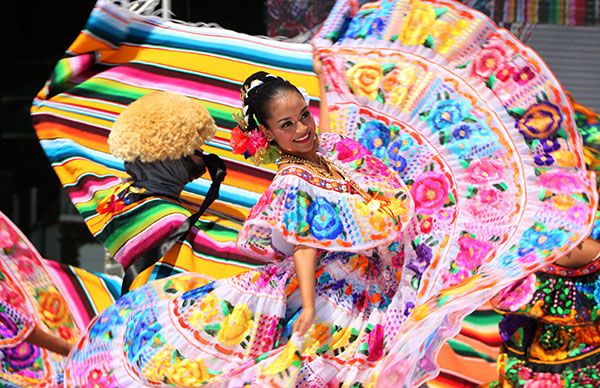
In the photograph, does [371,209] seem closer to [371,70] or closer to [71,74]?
[371,70]

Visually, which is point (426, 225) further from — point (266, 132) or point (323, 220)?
point (266, 132)

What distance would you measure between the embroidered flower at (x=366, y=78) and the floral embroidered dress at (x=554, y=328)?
79 centimetres

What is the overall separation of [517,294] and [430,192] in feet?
1.34

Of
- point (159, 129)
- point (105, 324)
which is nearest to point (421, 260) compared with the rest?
point (105, 324)

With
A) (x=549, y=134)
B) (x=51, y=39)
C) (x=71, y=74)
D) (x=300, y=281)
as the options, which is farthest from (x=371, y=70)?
(x=51, y=39)

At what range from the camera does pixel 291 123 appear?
2.56m

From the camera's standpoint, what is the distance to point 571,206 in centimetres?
261

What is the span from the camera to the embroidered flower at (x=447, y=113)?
2912 mm

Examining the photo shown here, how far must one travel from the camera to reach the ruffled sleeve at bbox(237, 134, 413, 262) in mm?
2473

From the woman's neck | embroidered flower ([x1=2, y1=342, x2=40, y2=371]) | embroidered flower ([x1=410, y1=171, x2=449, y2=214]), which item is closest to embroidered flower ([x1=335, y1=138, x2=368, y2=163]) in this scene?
the woman's neck

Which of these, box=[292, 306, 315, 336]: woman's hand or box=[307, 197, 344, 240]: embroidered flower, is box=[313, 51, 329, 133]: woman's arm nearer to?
box=[307, 197, 344, 240]: embroidered flower

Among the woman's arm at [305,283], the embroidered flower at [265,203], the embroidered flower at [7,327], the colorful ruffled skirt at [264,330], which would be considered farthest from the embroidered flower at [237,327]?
the embroidered flower at [7,327]

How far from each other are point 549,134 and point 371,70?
2.26 feet

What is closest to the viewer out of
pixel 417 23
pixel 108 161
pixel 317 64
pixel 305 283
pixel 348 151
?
pixel 305 283
